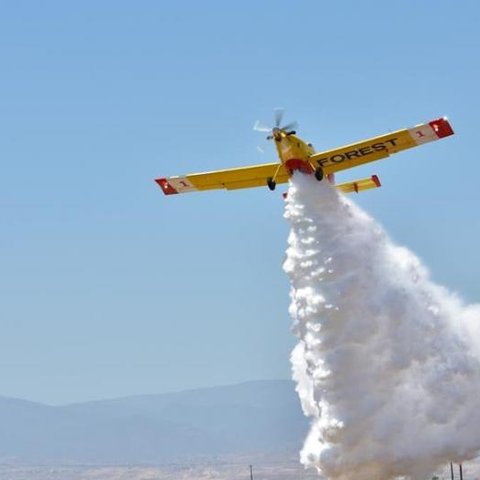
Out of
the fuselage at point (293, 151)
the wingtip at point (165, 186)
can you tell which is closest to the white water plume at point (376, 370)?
the fuselage at point (293, 151)

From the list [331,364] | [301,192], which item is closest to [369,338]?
[331,364]

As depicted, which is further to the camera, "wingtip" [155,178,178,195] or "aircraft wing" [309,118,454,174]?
"wingtip" [155,178,178,195]

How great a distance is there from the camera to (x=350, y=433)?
234 ft

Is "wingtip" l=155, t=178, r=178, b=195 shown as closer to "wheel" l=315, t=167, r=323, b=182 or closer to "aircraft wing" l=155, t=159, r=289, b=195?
"aircraft wing" l=155, t=159, r=289, b=195

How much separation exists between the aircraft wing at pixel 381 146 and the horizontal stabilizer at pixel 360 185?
27.0 feet

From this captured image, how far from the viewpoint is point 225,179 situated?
77.6m

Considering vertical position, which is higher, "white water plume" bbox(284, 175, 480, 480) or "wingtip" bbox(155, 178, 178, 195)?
"wingtip" bbox(155, 178, 178, 195)


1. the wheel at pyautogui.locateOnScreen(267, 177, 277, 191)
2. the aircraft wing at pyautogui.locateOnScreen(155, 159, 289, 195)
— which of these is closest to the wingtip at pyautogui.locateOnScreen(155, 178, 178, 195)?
the aircraft wing at pyautogui.locateOnScreen(155, 159, 289, 195)

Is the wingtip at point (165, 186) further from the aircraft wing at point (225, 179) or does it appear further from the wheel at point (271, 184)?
the wheel at point (271, 184)

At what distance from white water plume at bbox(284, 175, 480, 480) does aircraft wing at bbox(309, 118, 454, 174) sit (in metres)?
2.06

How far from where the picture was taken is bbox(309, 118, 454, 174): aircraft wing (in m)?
72.1

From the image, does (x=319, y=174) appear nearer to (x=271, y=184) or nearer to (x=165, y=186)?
(x=271, y=184)

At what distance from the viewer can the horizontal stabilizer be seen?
81.9 meters

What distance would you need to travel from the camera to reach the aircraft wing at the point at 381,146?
72125 mm
